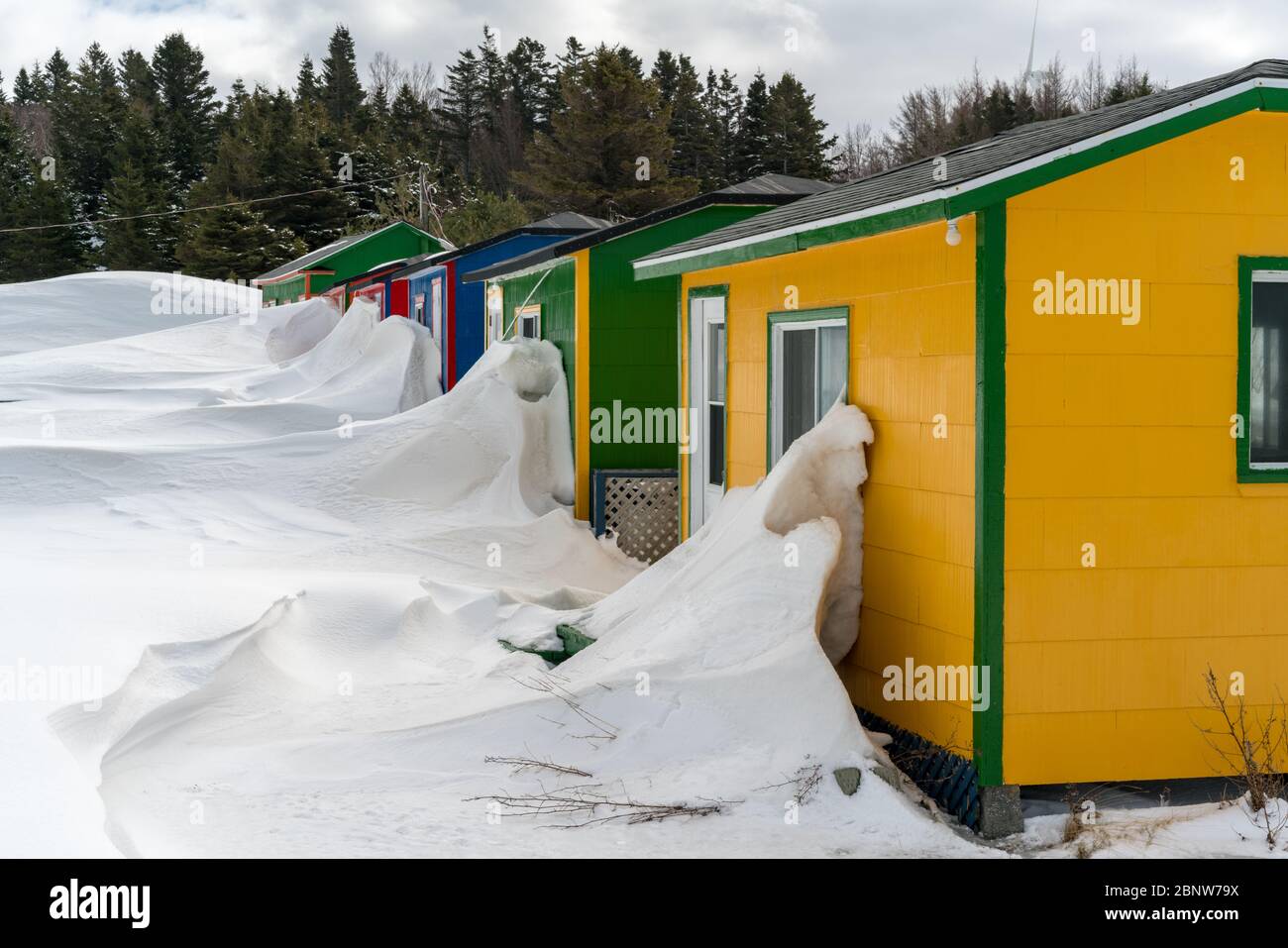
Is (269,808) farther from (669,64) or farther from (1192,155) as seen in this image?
(669,64)

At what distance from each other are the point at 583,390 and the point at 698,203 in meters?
2.41

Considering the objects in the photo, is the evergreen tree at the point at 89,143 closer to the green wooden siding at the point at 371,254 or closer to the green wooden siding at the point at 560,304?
the green wooden siding at the point at 371,254

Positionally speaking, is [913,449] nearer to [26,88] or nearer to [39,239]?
[39,239]

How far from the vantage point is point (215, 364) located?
95.7ft

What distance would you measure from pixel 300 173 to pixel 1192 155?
183 ft

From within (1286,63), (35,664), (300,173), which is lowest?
(35,664)

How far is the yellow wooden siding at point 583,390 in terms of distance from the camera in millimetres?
14250

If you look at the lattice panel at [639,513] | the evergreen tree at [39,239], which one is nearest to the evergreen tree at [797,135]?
the evergreen tree at [39,239]

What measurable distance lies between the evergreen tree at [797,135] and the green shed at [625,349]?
4072 cm

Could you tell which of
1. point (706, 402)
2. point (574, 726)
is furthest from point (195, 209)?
point (574, 726)

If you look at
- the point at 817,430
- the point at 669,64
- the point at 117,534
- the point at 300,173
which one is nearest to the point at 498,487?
the point at 117,534

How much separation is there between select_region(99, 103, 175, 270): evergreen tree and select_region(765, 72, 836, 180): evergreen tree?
2664 cm

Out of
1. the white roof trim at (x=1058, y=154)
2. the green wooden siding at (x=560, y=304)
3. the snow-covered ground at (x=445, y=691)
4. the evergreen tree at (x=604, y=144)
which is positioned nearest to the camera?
the snow-covered ground at (x=445, y=691)

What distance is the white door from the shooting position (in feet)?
35.6
